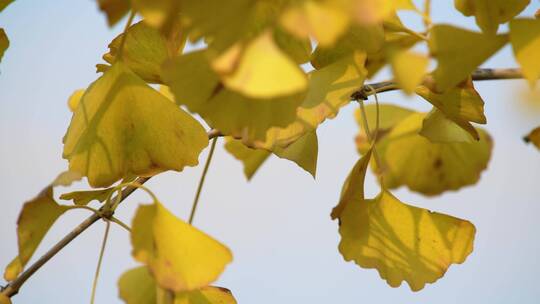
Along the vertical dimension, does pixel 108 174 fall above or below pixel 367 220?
above

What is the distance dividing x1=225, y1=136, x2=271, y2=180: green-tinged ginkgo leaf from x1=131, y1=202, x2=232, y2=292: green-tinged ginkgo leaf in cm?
33

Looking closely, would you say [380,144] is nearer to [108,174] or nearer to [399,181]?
[399,181]

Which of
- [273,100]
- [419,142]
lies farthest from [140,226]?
[419,142]

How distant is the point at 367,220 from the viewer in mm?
536

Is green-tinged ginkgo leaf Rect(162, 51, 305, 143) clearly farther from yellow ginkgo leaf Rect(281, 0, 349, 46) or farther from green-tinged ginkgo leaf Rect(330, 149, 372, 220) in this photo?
green-tinged ginkgo leaf Rect(330, 149, 372, 220)

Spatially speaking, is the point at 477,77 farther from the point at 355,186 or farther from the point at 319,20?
the point at 319,20

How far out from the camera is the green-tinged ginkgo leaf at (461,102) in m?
0.50

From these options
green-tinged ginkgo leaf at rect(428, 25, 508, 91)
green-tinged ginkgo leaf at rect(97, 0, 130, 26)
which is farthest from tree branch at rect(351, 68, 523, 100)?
green-tinged ginkgo leaf at rect(97, 0, 130, 26)

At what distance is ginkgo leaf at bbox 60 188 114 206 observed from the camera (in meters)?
0.56

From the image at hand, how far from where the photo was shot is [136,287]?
0.48 metres

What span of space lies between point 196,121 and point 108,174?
0.07 meters

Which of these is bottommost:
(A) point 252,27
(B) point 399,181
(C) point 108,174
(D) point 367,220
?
(B) point 399,181

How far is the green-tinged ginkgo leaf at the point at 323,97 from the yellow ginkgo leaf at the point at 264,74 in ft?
0.57

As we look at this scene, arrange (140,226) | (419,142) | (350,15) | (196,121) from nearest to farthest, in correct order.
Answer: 1. (350,15)
2. (140,226)
3. (196,121)
4. (419,142)
